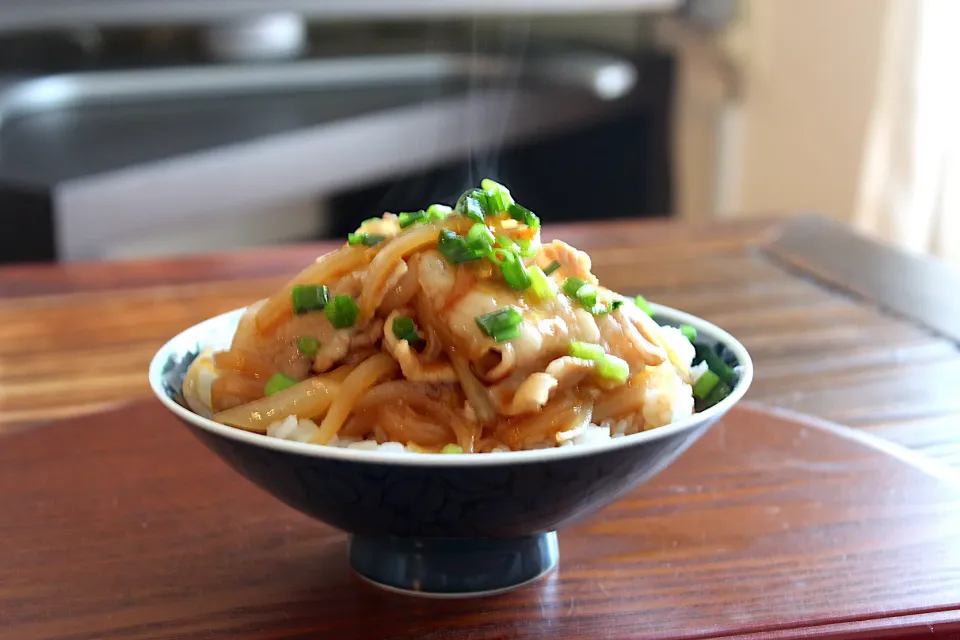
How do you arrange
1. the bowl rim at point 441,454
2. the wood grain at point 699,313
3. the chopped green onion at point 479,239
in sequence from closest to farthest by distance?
1. the bowl rim at point 441,454
2. the chopped green onion at point 479,239
3. the wood grain at point 699,313

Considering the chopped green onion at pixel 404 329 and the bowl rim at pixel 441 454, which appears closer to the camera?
the bowl rim at pixel 441 454

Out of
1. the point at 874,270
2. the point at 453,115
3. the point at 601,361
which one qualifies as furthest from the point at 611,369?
the point at 453,115

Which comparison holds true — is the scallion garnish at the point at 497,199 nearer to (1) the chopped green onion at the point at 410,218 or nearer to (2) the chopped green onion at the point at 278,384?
(1) the chopped green onion at the point at 410,218

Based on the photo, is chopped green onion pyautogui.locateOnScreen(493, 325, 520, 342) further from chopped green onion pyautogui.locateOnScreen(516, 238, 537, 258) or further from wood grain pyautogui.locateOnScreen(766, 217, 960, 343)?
wood grain pyautogui.locateOnScreen(766, 217, 960, 343)

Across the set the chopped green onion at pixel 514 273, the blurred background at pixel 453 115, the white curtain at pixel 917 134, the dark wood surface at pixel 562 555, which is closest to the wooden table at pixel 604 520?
the dark wood surface at pixel 562 555

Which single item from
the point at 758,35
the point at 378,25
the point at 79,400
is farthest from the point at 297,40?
the point at 79,400

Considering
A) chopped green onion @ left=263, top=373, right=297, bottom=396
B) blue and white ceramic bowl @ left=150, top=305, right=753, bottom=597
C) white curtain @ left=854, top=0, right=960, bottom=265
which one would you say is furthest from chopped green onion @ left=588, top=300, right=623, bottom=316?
white curtain @ left=854, top=0, right=960, bottom=265
